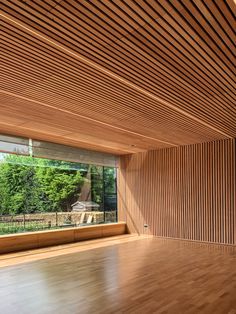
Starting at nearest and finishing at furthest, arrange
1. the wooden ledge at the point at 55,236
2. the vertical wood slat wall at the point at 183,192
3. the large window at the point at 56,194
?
the wooden ledge at the point at 55,236, the vertical wood slat wall at the point at 183,192, the large window at the point at 56,194

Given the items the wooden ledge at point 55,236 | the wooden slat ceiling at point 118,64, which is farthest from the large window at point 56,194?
the wooden slat ceiling at point 118,64

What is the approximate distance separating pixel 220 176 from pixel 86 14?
291 inches

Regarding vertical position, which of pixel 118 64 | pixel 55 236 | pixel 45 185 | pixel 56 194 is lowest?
pixel 55 236

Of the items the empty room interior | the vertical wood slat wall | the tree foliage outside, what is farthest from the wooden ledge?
the tree foliage outside

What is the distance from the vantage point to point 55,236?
9.22 meters

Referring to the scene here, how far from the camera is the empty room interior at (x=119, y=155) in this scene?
3271 mm

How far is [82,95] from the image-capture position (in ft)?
17.2

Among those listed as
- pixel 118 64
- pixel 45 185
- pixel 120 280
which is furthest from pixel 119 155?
pixel 118 64

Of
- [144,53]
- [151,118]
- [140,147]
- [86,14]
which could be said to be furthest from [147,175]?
[86,14]

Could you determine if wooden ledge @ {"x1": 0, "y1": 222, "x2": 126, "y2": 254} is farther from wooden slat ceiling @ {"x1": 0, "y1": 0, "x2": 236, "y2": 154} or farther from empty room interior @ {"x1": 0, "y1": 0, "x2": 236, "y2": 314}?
wooden slat ceiling @ {"x1": 0, "y1": 0, "x2": 236, "y2": 154}

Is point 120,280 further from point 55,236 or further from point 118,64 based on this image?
point 55,236

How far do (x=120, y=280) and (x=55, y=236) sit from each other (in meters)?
4.50

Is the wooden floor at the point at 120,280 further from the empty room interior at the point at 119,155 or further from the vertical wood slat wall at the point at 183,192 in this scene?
the vertical wood slat wall at the point at 183,192

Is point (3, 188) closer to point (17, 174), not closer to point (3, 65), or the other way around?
point (17, 174)
